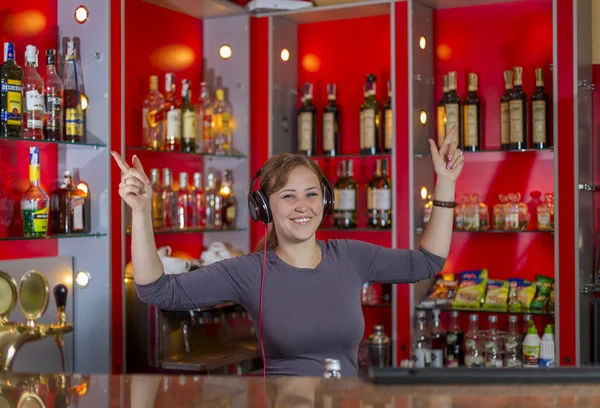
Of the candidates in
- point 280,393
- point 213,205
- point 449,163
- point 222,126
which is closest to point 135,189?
point 280,393

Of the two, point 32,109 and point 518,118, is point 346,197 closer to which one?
point 518,118

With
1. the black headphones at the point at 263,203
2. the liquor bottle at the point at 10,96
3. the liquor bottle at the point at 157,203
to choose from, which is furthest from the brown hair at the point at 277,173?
the liquor bottle at the point at 157,203

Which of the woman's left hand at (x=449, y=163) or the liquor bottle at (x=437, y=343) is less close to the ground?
the woman's left hand at (x=449, y=163)

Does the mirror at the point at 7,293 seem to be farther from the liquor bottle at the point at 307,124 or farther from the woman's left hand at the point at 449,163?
the liquor bottle at the point at 307,124

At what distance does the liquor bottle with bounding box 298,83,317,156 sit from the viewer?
427 cm

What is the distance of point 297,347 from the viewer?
2.14 meters

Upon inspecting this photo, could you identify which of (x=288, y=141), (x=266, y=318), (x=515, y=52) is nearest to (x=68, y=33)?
(x=288, y=141)

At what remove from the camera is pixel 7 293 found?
118 inches

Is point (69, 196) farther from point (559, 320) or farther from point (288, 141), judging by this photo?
point (559, 320)

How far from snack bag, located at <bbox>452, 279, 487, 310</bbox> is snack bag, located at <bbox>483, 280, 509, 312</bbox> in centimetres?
3

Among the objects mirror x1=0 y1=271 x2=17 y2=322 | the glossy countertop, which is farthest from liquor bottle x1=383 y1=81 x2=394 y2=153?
the glossy countertop

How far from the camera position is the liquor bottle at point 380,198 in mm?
4070

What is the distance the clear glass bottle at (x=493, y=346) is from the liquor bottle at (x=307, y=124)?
1.29 metres

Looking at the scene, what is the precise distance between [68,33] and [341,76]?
1.62 metres
